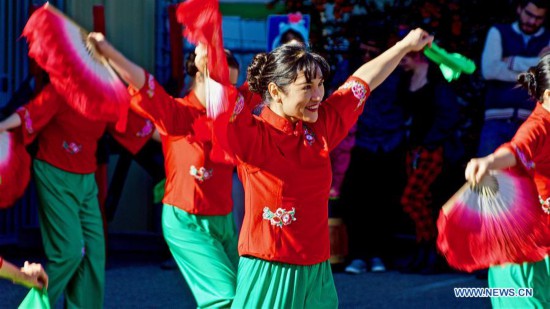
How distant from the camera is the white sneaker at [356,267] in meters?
7.54

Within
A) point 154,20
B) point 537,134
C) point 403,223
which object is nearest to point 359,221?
point 403,223

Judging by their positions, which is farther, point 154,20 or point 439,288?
point 154,20

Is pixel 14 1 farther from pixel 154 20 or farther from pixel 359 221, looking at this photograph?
pixel 359 221

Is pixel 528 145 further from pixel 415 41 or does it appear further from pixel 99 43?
pixel 99 43

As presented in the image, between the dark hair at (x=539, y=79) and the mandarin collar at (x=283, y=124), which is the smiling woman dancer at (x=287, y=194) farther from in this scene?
the dark hair at (x=539, y=79)

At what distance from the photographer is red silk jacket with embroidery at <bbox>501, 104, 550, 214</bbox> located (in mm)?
3986

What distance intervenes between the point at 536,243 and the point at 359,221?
12.4 feet

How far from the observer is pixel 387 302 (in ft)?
21.5

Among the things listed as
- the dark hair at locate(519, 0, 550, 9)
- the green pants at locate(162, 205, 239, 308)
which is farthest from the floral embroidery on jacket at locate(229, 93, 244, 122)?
the dark hair at locate(519, 0, 550, 9)

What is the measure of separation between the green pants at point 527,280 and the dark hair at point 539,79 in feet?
2.29

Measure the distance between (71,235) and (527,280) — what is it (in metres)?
2.49

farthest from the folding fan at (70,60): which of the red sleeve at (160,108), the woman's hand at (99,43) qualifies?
the red sleeve at (160,108)

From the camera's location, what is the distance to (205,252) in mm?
4941

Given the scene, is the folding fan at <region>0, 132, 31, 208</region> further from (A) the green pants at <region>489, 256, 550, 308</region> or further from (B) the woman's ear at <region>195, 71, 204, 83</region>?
(A) the green pants at <region>489, 256, 550, 308</region>
